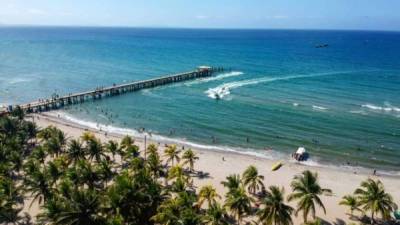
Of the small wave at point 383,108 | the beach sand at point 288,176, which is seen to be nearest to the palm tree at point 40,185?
the beach sand at point 288,176

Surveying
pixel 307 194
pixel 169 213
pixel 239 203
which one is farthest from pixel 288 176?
pixel 169 213

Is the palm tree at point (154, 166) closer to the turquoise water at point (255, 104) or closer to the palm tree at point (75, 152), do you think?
the palm tree at point (75, 152)

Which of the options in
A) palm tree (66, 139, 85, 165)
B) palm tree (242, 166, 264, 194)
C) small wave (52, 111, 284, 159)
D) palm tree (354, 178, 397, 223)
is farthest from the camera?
small wave (52, 111, 284, 159)

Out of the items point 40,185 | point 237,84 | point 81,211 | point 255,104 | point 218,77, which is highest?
point 218,77

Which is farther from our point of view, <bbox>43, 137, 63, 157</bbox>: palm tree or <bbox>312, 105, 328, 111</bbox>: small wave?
<bbox>312, 105, 328, 111</bbox>: small wave

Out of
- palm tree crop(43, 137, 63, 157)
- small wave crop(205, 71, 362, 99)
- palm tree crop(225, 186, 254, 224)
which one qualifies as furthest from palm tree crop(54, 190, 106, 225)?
small wave crop(205, 71, 362, 99)

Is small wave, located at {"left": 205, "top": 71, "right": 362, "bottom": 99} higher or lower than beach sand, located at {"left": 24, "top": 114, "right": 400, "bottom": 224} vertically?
higher

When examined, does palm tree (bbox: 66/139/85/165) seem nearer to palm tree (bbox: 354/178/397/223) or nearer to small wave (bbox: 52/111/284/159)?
small wave (bbox: 52/111/284/159)

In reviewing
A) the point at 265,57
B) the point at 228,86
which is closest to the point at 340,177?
the point at 228,86

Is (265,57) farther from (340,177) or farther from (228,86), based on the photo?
(340,177)

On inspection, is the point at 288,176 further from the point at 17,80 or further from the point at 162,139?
the point at 17,80
